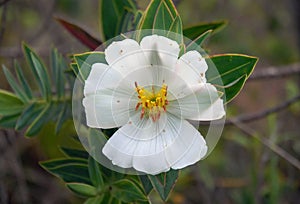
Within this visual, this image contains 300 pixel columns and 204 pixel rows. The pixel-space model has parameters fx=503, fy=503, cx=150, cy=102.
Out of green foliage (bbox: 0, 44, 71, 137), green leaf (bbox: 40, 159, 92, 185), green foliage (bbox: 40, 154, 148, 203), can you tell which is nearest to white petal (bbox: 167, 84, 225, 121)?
green foliage (bbox: 40, 154, 148, 203)

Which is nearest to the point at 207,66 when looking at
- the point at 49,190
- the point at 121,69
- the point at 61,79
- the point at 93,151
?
the point at 121,69

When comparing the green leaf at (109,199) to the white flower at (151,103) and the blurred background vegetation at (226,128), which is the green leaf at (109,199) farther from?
the blurred background vegetation at (226,128)

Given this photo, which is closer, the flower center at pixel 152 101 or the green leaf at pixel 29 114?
the flower center at pixel 152 101

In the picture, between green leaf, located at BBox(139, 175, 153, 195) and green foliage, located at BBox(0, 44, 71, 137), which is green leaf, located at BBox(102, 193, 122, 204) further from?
green foliage, located at BBox(0, 44, 71, 137)

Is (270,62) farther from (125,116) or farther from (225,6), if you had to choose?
(125,116)

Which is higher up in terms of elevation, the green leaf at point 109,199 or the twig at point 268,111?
the green leaf at point 109,199

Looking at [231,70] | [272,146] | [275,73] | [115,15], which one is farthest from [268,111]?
[231,70]

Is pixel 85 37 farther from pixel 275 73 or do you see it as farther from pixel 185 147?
pixel 275 73

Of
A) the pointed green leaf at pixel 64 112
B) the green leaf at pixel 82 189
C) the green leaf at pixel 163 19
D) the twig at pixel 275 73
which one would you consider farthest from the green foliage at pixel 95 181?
the twig at pixel 275 73
